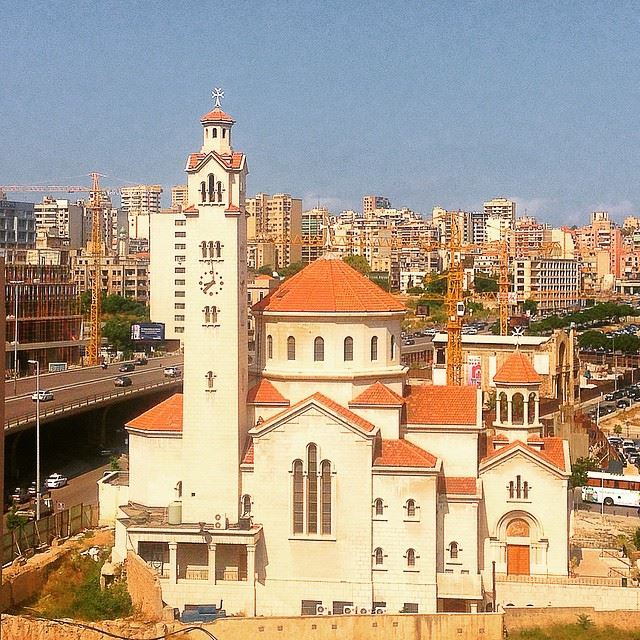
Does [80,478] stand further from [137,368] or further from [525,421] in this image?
[137,368]

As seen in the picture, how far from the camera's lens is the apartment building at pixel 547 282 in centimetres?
17438

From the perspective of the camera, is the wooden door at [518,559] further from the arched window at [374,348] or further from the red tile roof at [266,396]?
the red tile roof at [266,396]

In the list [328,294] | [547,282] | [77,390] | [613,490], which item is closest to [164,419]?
[328,294]

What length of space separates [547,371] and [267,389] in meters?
43.2

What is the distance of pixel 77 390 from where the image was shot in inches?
2933

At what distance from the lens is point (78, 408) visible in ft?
209

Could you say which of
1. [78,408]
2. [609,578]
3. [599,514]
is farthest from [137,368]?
[609,578]

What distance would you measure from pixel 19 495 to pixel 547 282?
135m

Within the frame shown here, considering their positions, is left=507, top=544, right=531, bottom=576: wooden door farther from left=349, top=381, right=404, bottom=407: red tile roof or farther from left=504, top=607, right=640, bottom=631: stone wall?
left=349, top=381, right=404, bottom=407: red tile roof

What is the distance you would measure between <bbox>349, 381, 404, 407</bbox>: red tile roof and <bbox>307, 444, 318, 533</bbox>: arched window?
2.80 m

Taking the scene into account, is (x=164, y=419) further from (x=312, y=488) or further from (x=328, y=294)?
(x=328, y=294)

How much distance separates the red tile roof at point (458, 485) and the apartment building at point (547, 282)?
431 ft

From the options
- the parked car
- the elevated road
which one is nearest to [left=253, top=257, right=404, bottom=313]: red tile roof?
the parked car

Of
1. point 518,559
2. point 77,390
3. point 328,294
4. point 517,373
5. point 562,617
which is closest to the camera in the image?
point 562,617
